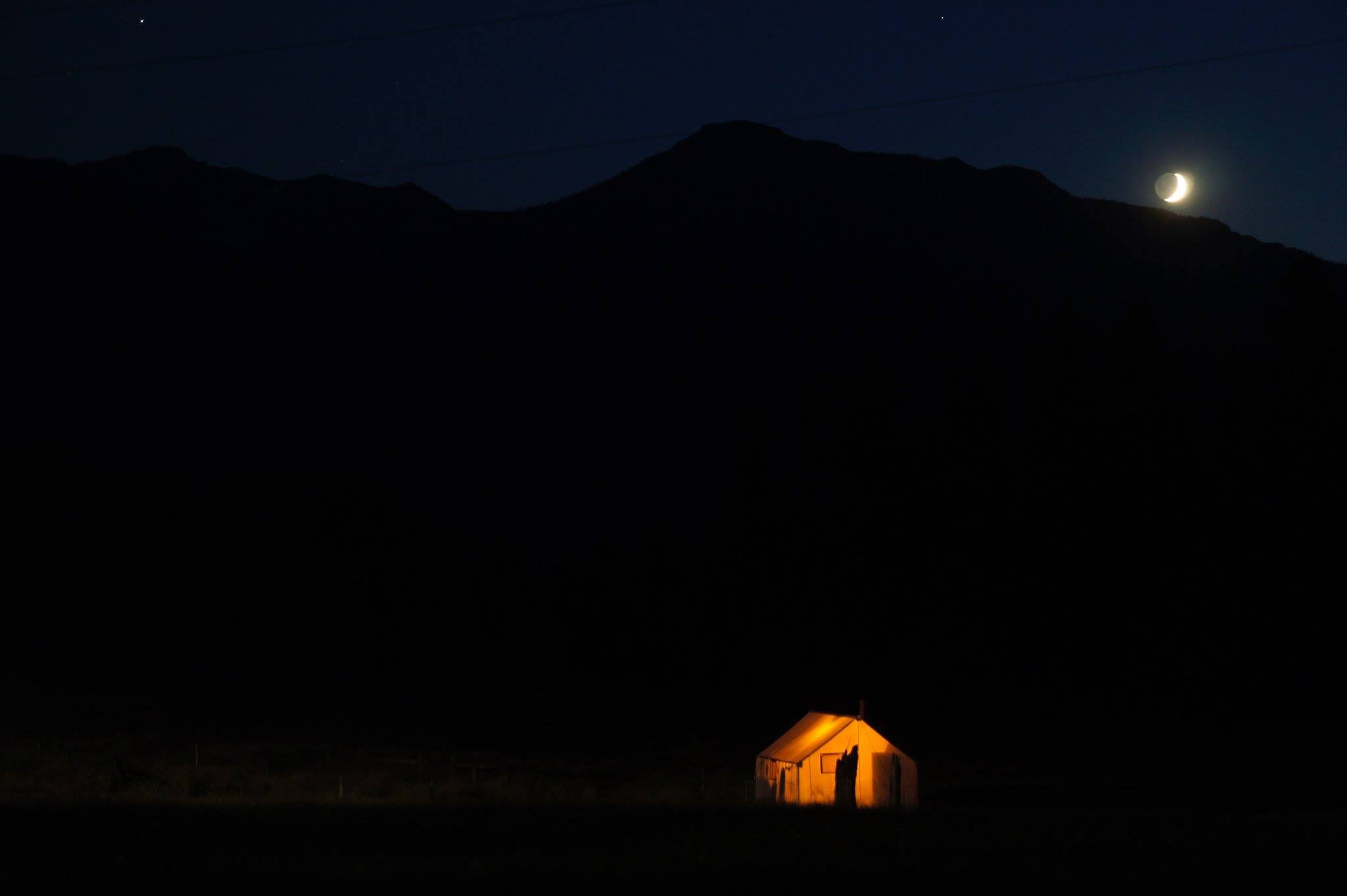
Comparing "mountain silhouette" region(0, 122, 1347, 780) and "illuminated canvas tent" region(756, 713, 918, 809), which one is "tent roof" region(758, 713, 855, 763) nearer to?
"illuminated canvas tent" region(756, 713, 918, 809)

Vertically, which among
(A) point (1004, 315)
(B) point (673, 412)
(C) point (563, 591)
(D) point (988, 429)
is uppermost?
(A) point (1004, 315)

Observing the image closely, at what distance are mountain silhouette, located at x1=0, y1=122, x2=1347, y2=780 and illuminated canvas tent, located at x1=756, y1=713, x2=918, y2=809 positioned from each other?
24.4 m

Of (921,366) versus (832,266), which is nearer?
(921,366)

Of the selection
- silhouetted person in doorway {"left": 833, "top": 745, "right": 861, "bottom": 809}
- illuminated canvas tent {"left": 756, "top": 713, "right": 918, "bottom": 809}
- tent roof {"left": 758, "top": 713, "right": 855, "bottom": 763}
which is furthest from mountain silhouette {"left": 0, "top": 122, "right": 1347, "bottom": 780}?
silhouetted person in doorway {"left": 833, "top": 745, "right": 861, "bottom": 809}

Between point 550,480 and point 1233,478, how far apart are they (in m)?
76.3

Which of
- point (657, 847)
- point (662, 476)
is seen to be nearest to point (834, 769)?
point (657, 847)

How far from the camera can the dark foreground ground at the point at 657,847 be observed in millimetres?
15531

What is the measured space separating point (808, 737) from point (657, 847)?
12441mm

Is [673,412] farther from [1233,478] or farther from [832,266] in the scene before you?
[1233,478]

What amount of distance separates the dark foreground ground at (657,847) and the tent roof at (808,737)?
16.9 ft

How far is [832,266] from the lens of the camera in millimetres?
176750

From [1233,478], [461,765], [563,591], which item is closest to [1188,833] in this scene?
[461,765]

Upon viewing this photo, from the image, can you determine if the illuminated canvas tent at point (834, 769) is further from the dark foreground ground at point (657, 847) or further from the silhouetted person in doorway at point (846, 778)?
the dark foreground ground at point (657, 847)

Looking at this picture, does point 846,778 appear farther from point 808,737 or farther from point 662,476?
point 662,476
